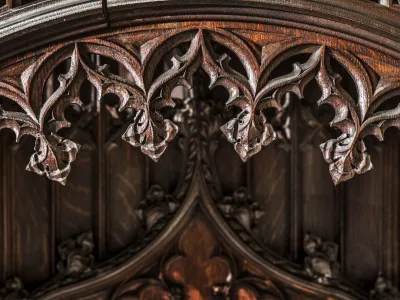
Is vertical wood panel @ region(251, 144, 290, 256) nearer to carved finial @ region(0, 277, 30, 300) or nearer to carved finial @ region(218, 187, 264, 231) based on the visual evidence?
carved finial @ region(218, 187, 264, 231)

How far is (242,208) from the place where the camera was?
5.07 ft

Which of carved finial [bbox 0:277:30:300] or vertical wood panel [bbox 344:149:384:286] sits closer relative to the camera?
carved finial [bbox 0:277:30:300]

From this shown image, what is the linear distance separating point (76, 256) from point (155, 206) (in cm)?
18

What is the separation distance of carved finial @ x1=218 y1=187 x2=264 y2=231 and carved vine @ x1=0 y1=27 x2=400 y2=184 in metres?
0.51

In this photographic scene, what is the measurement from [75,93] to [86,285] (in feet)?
1.88

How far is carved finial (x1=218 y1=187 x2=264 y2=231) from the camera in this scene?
1.54 metres

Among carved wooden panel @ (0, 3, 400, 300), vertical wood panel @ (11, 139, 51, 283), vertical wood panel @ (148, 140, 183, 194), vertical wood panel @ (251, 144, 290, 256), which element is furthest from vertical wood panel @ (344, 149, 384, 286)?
vertical wood panel @ (11, 139, 51, 283)

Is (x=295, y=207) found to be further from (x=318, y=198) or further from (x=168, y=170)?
(x=168, y=170)

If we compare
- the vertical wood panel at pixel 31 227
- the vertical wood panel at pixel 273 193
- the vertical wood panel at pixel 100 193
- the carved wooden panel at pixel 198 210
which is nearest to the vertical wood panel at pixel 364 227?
the carved wooden panel at pixel 198 210

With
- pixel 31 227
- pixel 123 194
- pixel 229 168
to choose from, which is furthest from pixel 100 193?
pixel 229 168

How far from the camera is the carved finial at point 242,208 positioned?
1.54m

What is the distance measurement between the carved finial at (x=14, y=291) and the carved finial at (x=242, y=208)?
0.40m

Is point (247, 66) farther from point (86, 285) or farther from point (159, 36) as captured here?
point (86, 285)

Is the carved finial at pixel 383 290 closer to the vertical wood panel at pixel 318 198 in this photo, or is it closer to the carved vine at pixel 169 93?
the vertical wood panel at pixel 318 198
